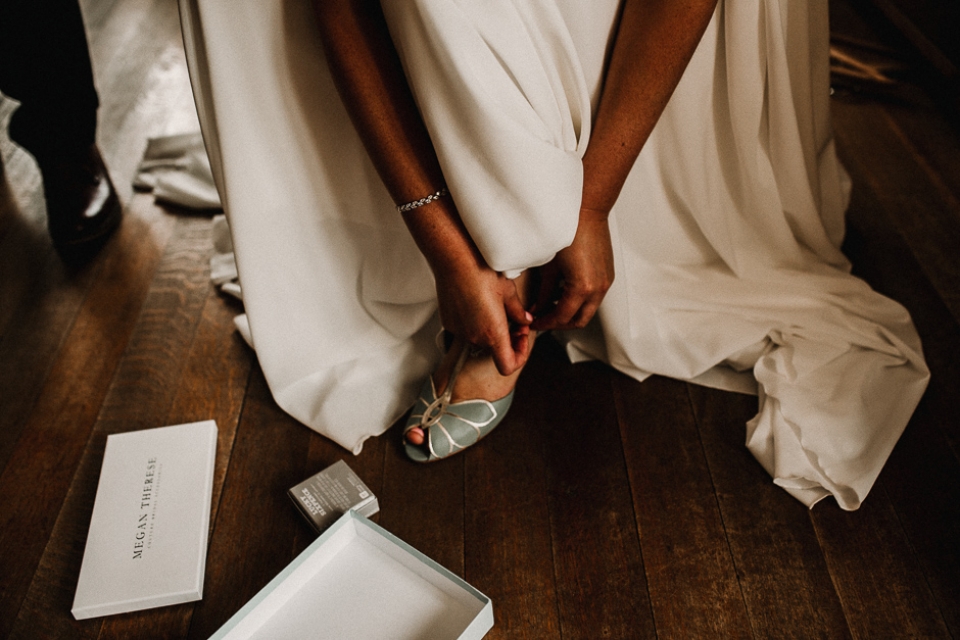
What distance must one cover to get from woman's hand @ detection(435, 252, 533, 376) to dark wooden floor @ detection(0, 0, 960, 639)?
0.53ft

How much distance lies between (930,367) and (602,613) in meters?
0.68

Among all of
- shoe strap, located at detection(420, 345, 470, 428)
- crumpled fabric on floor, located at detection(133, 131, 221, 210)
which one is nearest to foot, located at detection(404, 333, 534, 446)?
shoe strap, located at detection(420, 345, 470, 428)

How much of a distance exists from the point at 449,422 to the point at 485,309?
20cm

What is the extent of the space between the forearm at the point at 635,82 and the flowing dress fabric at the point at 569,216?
1.3 inches

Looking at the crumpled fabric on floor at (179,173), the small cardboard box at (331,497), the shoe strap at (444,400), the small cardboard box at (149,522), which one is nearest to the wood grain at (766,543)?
the shoe strap at (444,400)

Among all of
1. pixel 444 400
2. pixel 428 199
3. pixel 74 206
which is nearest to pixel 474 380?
pixel 444 400

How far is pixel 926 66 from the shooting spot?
1923 millimetres

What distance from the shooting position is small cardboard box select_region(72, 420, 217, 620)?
0.92 metres

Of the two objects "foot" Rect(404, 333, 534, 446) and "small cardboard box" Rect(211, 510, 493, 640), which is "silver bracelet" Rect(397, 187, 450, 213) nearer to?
"foot" Rect(404, 333, 534, 446)

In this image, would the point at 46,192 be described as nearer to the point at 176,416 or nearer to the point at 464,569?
the point at 176,416

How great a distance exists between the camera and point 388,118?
36.4 inches

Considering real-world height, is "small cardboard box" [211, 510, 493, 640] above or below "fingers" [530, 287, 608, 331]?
below

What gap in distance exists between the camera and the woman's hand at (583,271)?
98 centimetres

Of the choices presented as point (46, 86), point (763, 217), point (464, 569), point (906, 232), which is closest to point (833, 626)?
point (464, 569)
